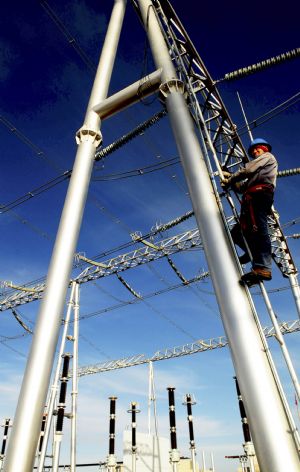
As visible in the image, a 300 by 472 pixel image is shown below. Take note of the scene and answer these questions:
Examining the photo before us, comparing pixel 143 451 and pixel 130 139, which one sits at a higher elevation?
pixel 130 139

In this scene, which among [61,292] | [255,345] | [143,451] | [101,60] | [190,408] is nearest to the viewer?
[255,345]

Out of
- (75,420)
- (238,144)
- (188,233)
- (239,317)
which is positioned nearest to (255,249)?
(239,317)

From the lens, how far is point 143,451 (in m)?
13.5

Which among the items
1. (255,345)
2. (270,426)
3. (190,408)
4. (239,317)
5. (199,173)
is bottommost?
(270,426)

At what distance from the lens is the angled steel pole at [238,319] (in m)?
1.69

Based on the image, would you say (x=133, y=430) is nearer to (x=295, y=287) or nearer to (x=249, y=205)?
(x=295, y=287)

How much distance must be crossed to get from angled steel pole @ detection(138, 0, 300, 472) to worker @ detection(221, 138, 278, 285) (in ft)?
1.38

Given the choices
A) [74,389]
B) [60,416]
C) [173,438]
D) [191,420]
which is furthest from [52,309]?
[191,420]

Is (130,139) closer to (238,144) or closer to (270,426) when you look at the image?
(238,144)

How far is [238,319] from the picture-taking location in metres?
2.12

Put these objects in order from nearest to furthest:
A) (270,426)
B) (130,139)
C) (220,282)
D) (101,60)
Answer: (270,426), (220,282), (101,60), (130,139)

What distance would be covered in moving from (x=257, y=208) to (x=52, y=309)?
2.01 m

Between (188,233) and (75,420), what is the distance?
9318mm

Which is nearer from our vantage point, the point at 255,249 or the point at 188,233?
the point at 255,249
